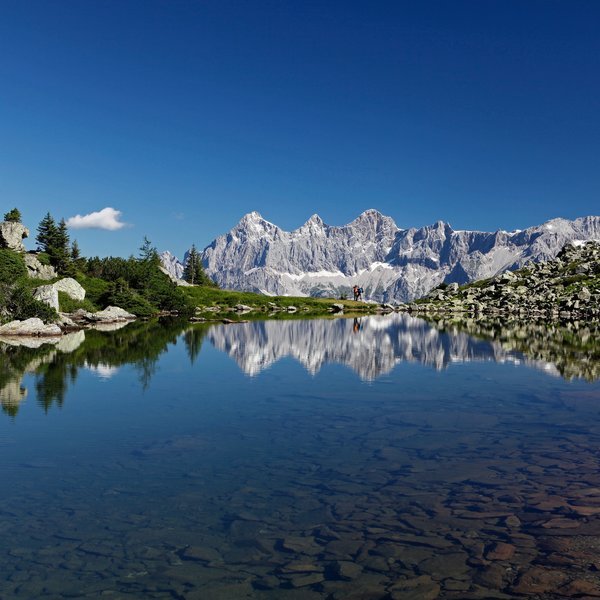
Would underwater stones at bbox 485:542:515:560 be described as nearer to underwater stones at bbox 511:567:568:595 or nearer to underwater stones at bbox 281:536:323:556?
underwater stones at bbox 511:567:568:595

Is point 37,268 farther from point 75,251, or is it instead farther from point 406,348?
point 406,348

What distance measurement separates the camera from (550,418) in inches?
1127

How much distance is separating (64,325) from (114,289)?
42160 millimetres

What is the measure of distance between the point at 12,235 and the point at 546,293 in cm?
14706

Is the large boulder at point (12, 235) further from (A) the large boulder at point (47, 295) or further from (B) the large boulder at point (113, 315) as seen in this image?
(A) the large boulder at point (47, 295)

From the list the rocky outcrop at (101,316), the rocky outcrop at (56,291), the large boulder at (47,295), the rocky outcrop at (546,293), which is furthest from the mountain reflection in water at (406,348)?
the rocky outcrop at (546,293)

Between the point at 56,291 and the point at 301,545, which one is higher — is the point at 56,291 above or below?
above

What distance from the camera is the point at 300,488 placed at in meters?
18.6

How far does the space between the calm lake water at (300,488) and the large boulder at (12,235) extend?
110m

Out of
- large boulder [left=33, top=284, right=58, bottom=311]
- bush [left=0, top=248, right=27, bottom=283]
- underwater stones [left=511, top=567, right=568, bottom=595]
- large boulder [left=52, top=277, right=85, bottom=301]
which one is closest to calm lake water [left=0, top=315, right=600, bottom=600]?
underwater stones [left=511, top=567, right=568, bottom=595]

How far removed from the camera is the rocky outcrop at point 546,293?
5197 inches

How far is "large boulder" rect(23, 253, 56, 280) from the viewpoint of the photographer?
430ft

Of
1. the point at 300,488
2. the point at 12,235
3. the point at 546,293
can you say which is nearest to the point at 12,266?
the point at 12,235

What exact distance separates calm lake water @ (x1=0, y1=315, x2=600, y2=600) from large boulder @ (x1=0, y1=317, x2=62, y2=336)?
45000 millimetres
